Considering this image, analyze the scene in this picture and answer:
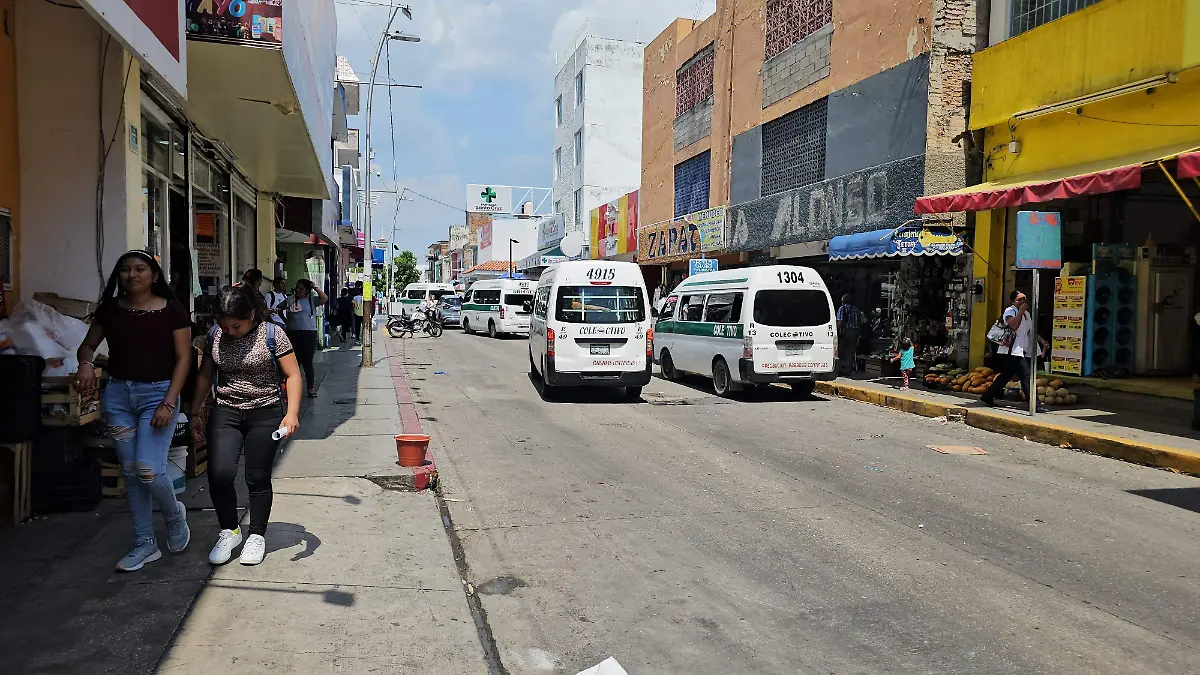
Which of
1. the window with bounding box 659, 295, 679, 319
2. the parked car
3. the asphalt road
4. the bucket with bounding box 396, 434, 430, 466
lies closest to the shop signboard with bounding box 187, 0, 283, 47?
the bucket with bounding box 396, 434, 430, 466

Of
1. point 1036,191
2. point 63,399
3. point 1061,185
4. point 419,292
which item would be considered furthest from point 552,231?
point 63,399

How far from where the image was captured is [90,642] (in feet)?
13.0

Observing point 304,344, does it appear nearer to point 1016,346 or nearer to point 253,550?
point 253,550

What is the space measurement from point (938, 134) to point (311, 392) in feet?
40.2

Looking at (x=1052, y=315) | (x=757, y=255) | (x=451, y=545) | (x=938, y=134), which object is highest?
(x=938, y=134)

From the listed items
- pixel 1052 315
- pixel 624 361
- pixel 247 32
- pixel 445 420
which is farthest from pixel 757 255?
pixel 247 32

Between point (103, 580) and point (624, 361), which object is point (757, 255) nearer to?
point (624, 361)

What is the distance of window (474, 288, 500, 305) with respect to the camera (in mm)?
33438

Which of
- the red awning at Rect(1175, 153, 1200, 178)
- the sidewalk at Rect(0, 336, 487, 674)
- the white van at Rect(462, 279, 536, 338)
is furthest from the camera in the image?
the white van at Rect(462, 279, 536, 338)

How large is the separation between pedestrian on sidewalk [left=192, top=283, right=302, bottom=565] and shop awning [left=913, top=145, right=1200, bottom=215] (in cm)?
988

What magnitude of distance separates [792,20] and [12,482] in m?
20.2

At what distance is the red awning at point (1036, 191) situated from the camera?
10555 millimetres

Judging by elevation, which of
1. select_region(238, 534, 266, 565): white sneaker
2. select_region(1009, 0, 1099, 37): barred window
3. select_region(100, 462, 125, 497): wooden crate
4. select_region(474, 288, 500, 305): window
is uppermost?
select_region(1009, 0, 1099, 37): barred window

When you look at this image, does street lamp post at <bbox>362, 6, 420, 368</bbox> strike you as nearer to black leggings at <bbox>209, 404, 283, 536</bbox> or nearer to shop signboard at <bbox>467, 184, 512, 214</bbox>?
black leggings at <bbox>209, 404, 283, 536</bbox>
